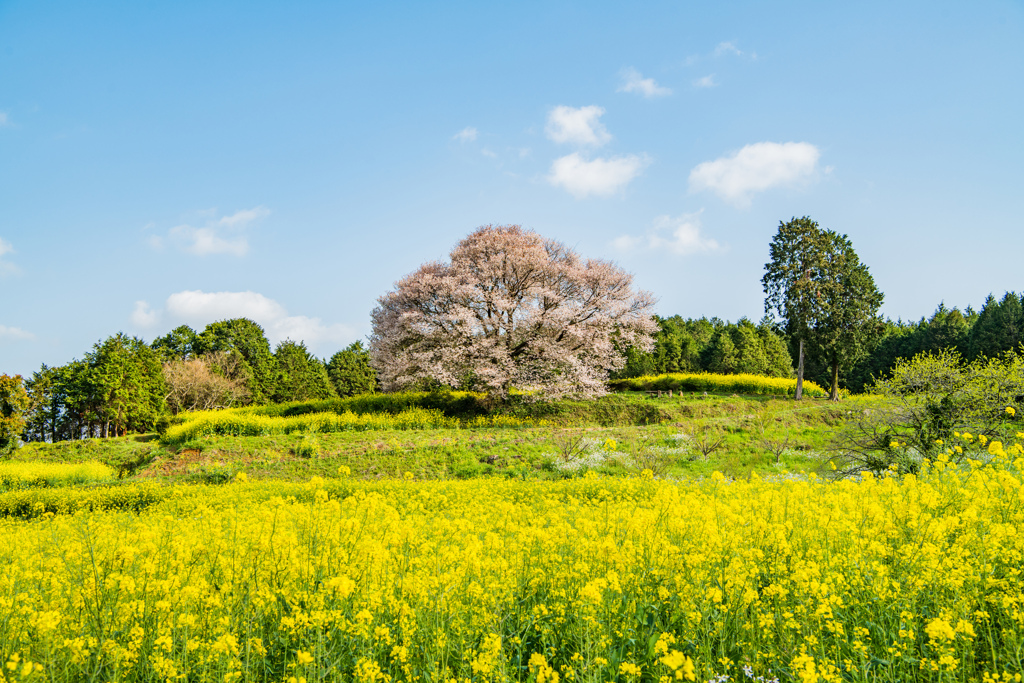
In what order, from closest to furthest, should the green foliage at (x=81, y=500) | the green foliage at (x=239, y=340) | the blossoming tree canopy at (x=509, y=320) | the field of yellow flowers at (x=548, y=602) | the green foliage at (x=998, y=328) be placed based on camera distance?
the field of yellow flowers at (x=548, y=602), the green foliage at (x=81, y=500), the blossoming tree canopy at (x=509, y=320), the green foliage at (x=998, y=328), the green foliage at (x=239, y=340)

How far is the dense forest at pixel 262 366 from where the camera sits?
1126 inches

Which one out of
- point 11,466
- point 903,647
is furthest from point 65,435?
point 903,647

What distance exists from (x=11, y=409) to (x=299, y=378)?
62.4ft

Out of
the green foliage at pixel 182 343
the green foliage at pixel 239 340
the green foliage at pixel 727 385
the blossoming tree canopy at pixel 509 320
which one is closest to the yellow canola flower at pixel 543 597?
the blossoming tree canopy at pixel 509 320

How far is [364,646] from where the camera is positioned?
9.86 feet

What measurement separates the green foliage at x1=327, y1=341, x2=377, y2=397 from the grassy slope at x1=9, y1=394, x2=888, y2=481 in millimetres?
20808

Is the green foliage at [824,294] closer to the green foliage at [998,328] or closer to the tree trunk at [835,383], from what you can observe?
the tree trunk at [835,383]

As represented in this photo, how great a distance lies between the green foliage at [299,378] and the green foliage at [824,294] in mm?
30140

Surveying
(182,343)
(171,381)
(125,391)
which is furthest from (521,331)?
(182,343)

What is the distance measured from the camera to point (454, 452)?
1370cm

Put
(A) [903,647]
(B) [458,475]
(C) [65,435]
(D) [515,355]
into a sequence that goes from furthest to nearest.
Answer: (C) [65,435] < (D) [515,355] < (B) [458,475] < (A) [903,647]

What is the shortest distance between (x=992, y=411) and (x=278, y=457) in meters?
16.0

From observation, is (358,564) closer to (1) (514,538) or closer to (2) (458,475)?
(1) (514,538)

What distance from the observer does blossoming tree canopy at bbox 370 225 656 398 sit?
20.3 metres
